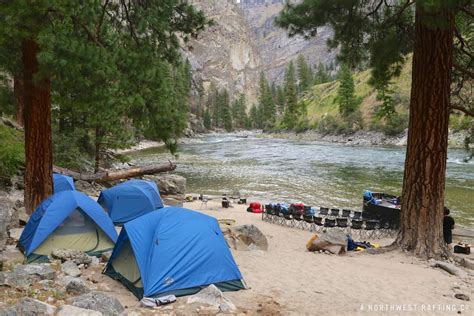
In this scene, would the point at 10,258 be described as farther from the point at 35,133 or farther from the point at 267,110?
the point at 267,110

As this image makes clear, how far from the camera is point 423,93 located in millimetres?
9547

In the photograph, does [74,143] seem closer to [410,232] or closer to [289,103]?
[410,232]

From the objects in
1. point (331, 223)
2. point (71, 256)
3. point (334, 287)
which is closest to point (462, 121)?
point (331, 223)

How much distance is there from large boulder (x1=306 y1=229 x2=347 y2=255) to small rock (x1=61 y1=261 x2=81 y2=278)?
19.7 feet

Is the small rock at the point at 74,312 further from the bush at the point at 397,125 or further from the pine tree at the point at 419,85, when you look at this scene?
the bush at the point at 397,125

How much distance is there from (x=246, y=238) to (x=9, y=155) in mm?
8835

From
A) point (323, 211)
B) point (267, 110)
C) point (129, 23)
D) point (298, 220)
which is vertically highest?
point (267, 110)

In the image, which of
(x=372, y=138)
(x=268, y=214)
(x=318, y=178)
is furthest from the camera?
(x=372, y=138)

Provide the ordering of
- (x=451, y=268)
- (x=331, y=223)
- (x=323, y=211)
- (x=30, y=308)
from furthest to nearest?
(x=323, y=211)
(x=331, y=223)
(x=451, y=268)
(x=30, y=308)

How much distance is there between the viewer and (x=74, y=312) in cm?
468

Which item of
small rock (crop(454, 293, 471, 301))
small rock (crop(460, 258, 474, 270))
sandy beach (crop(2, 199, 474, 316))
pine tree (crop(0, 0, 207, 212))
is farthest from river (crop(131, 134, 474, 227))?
pine tree (crop(0, 0, 207, 212))

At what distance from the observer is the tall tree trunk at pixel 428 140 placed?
9.39m

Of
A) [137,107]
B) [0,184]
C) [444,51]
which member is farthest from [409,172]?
[0,184]

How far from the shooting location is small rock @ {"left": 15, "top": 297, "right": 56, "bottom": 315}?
4473 mm
